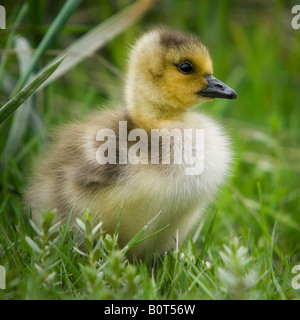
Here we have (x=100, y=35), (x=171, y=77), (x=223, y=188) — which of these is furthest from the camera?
(x=100, y=35)

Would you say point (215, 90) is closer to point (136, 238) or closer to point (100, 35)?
point (136, 238)

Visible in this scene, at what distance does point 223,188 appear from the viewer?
1787 millimetres

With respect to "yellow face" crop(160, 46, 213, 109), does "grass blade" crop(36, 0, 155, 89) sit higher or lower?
higher

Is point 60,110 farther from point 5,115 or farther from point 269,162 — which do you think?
point 5,115

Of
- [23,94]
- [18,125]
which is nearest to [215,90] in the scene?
[23,94]

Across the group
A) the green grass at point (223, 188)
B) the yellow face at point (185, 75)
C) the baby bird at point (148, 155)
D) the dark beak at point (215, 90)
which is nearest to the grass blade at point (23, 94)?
the green grass at point (223, 188)

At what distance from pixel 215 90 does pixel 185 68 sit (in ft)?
0.33

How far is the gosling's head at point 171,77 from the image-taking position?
1.48 metres

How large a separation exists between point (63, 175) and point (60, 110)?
1.09 meters

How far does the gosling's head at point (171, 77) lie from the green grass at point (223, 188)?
0.21 m

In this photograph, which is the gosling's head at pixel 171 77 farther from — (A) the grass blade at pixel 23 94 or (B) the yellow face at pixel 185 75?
(A) the grass blade at pixel 23 94

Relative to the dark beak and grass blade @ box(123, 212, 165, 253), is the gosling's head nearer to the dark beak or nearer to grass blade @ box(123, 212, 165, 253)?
the dark beak

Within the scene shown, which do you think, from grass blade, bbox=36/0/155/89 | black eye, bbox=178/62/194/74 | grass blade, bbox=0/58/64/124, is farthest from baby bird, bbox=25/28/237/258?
grass blade, bbox=36/0/155/89

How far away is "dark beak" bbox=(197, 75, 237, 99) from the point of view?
58.9 inches
